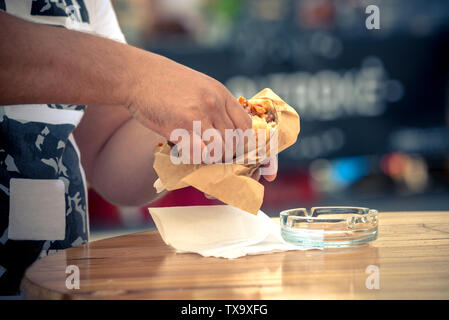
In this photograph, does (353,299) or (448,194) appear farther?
(448,194)

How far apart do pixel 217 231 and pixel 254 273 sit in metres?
0.23

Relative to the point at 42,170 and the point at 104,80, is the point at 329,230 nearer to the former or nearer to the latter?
the point at 104,80

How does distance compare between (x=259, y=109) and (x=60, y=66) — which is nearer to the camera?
(x=60, y=66)

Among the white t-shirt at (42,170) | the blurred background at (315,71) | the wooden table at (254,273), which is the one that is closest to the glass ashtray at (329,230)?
the wooden table at (254,273)

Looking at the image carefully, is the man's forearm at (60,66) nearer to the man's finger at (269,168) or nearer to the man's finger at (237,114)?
the man's finger at (237,114)

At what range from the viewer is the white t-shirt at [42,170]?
1252 millimetres

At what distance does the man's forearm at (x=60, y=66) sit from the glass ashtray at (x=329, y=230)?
1.36 ft

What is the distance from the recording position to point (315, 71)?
4.93 metres

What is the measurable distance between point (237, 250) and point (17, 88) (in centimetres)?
50

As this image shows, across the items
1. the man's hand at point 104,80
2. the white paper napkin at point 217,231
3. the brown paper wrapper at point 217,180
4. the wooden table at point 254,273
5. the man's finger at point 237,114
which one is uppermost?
the man's hand at point 104,80

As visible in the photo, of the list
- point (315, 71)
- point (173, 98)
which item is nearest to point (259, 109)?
point (173, 98)
